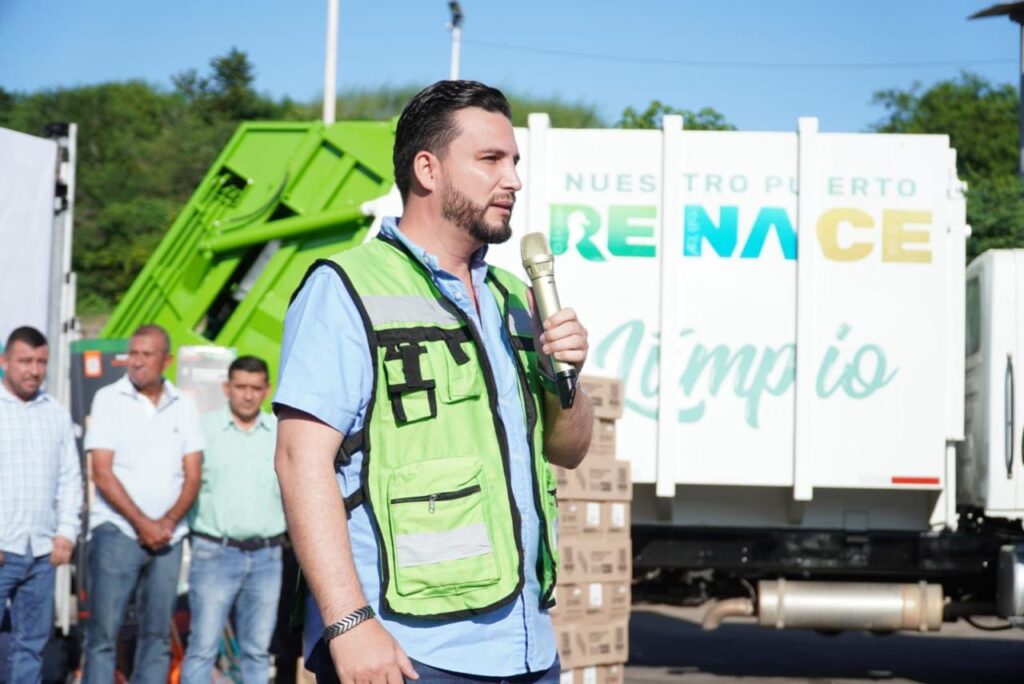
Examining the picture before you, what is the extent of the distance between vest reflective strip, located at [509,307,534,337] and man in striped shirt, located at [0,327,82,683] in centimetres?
458

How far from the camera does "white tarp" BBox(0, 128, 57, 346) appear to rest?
7883 millimetres

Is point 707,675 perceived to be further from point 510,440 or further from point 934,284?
point 510,440

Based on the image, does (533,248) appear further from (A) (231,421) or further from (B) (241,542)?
(A) (231,421)

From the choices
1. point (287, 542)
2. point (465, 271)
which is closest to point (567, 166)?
point (287, 542)

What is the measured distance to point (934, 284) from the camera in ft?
26.5

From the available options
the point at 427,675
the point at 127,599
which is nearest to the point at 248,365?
the point at 127,599

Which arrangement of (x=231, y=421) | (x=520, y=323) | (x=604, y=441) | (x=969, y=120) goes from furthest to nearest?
(x=969, y=120)
(x=231, y=421)
(x=604, y=441)
(x=520, y=323)

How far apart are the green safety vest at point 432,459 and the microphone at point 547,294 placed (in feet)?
0.40

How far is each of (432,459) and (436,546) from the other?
0.49 ft

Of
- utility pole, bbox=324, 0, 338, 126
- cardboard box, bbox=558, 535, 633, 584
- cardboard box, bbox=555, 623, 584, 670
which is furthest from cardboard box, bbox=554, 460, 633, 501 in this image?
utility pole, bbox=324, 0, 338, 126

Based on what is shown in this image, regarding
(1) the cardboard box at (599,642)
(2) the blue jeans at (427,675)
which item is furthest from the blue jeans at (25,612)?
(2) the blue jeans at (427,675)

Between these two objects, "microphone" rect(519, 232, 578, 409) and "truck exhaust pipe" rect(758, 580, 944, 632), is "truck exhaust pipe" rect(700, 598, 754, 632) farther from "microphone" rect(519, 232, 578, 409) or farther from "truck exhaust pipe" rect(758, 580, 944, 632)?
"microphone" rect(519, 232, 578, 409)

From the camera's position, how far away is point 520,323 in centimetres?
287

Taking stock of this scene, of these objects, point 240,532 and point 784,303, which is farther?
point 784,303
